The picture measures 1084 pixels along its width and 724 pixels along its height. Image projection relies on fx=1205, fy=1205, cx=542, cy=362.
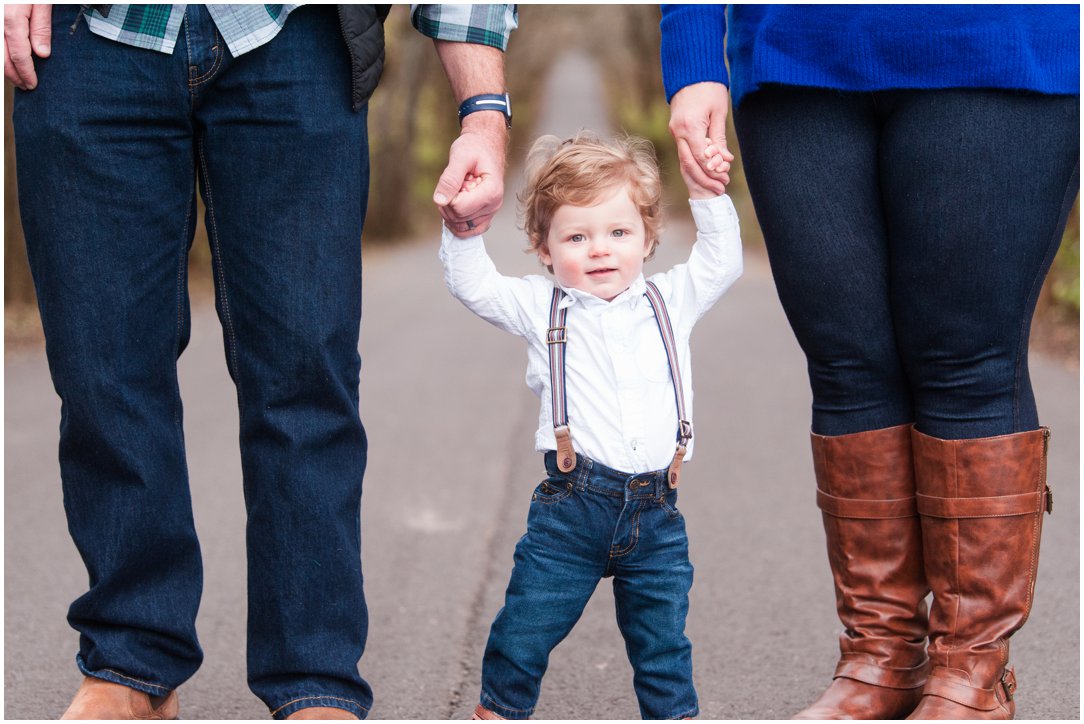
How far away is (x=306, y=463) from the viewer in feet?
6.68

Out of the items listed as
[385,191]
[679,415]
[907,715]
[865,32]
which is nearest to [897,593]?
[907,715]

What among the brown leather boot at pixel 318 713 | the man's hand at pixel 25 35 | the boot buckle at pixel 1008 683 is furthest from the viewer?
the boot buckle at pixel 1008 683

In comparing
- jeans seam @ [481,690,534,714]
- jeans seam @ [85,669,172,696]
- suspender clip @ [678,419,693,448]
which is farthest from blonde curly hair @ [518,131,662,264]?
jeans seam @ [85,669,172,696]

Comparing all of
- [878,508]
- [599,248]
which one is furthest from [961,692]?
[599,248]

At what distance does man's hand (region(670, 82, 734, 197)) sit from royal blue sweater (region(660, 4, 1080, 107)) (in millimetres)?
32

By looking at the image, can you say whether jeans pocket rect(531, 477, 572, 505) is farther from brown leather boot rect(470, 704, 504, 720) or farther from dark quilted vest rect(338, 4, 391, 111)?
dark quilted vest rect(338, 4, 391, 111)

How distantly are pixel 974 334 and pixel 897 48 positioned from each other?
0.50 meters

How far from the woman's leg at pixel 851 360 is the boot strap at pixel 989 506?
106 millimetres

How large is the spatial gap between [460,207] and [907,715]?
1248mm

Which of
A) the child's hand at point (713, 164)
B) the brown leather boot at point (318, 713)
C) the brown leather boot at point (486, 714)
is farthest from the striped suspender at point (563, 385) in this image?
the brown leather boot at point (318, 713)

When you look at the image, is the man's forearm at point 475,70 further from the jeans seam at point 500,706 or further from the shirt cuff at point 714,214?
the jeans seam at point 500,706

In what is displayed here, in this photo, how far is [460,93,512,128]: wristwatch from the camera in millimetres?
2062

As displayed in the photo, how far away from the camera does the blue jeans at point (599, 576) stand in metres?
2.02

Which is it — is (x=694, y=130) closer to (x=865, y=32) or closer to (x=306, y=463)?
(x=865, y=32)
